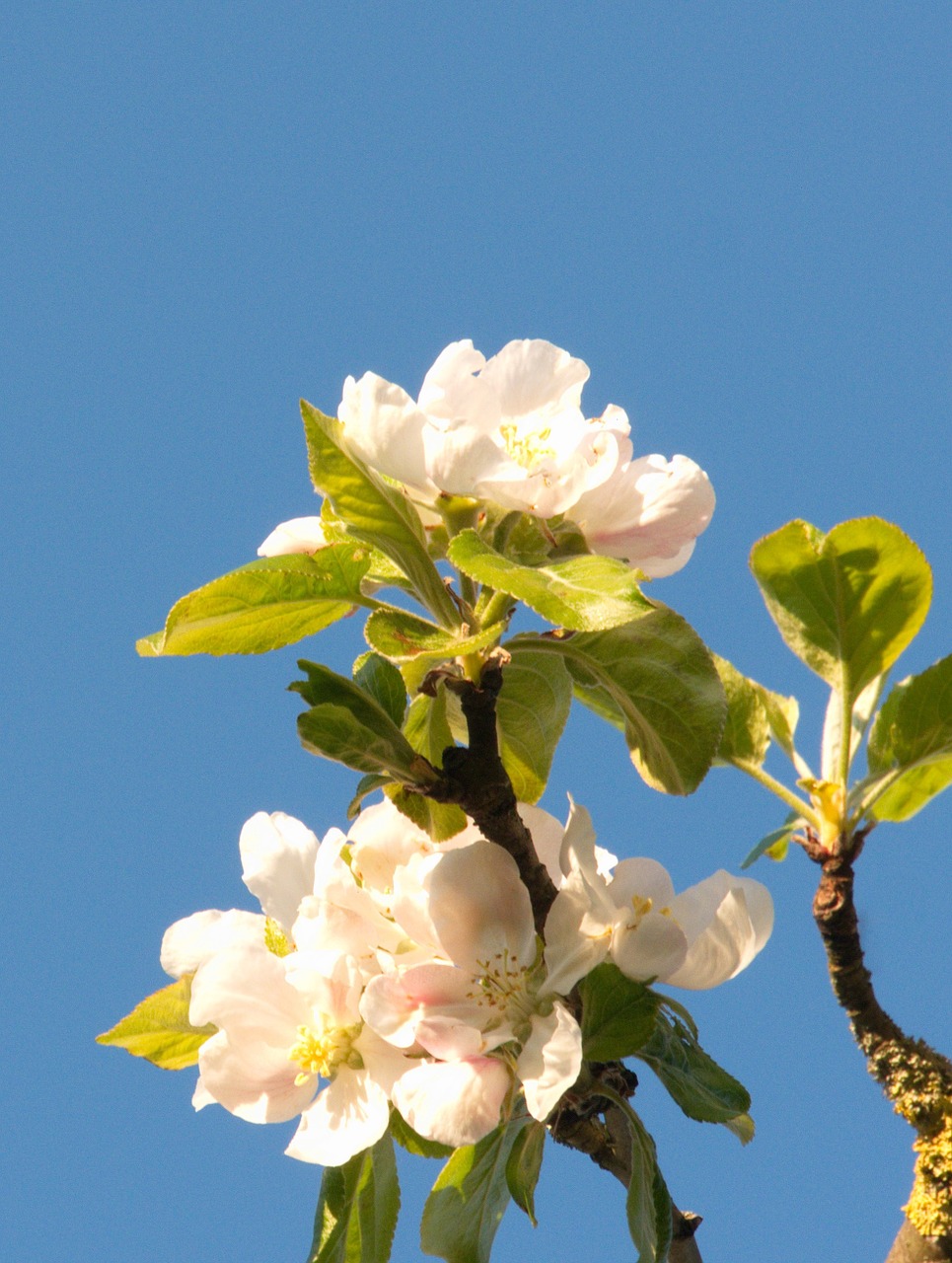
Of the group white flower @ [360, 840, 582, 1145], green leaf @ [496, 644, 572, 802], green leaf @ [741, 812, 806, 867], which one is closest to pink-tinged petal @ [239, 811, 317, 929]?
white flower @ [360, 840, 582, 1145]

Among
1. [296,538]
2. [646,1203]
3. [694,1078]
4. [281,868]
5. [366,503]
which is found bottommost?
[646,1203]

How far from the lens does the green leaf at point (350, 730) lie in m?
1.20

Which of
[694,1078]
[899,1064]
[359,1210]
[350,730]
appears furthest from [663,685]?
[899,1064]

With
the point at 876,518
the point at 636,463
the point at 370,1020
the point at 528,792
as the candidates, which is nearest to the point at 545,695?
the point at 528,792

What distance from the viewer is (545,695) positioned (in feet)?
4.55

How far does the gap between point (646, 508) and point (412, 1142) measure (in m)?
0.68

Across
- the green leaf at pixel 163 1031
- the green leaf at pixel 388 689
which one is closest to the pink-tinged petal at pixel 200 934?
the green leaf at pixel 163 1031

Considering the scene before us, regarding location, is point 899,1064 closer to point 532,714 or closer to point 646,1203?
point 646,1203

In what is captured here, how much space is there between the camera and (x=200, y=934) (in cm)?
140

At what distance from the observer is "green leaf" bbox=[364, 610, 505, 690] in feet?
3.91

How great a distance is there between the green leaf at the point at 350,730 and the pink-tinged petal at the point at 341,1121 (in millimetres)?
292

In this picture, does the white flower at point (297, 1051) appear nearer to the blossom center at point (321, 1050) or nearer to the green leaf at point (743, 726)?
the blossom center at point (321, 1050)

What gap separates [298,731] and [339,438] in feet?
0.89

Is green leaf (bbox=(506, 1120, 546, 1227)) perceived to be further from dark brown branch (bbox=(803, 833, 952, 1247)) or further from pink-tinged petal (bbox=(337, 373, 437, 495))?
pink-tinged petal (bbox=(337, 373, 437, 495))
